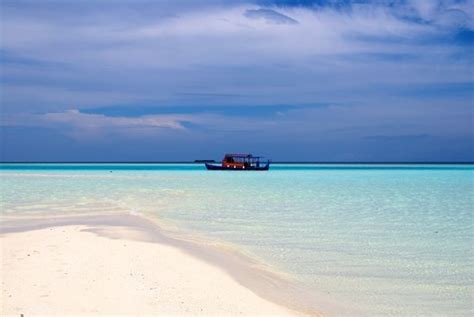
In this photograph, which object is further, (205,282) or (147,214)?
(147,214)

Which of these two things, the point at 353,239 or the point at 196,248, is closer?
the point at 196,248

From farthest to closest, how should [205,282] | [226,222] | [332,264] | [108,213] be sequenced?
[108,213]
[226,222]
[332,264]
[205,282]

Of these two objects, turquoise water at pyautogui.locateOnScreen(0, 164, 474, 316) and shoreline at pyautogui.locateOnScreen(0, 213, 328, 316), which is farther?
turquoise water at pyautogui.locateOnScreen(0, 164, 474, 316)

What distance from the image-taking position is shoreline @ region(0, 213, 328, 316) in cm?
588

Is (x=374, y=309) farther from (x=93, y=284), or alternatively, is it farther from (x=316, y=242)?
(x=316, y=242)

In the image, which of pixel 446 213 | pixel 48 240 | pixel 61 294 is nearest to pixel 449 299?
pixel 61 294

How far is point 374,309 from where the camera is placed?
5.50 meters

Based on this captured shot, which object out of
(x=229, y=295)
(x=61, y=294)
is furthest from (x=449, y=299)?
(x=61, y=294)

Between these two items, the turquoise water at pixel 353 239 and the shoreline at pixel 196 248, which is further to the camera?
Answer: the turquoise water at pixel 353 239

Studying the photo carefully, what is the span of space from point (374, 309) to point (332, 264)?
215 centimetres

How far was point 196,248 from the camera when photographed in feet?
29.0

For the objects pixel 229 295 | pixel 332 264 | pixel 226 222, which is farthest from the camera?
pixel 226 222

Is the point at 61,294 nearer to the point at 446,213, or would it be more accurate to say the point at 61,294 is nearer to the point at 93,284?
the point at 93,284

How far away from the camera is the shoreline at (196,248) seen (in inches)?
231
